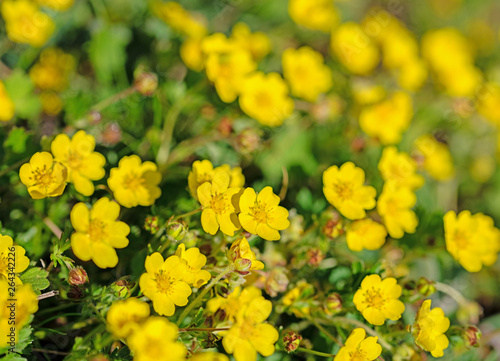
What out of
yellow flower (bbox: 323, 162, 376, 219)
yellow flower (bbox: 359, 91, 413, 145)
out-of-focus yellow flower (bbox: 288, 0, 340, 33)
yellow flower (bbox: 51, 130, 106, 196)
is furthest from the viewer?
out-of-focus yellow flower (bbox: 288, 0, 340, 33)

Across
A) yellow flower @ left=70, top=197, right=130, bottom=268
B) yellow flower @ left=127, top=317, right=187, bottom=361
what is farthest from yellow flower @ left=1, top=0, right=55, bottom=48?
yellow flower @ left=127, top=317, right=187, bottom=361

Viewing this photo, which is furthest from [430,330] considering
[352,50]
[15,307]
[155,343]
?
[352,50]

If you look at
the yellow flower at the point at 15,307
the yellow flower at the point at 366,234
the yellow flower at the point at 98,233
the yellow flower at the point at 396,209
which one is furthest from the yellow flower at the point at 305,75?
the yellow flower at the point at 15,307

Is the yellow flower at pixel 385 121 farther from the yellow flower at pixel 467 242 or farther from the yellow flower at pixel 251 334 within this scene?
the yellow flower at pixel 251 334

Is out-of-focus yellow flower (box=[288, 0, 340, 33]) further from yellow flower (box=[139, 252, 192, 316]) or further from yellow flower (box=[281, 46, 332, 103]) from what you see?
yellow flower (box=[139, 252, 192, 316])

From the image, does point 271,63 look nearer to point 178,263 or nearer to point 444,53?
point 444,53

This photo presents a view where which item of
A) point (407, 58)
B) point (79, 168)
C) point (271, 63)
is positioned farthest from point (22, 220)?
point (407, 58)

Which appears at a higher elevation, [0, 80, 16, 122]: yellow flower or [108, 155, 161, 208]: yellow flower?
[0, 80, 16, 122]: yellow flower
